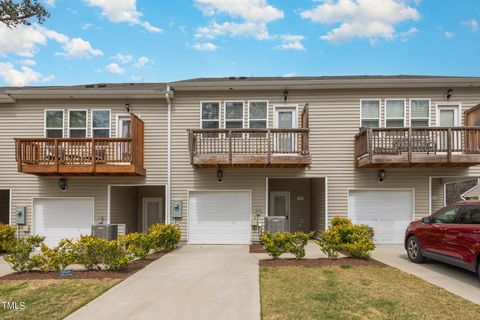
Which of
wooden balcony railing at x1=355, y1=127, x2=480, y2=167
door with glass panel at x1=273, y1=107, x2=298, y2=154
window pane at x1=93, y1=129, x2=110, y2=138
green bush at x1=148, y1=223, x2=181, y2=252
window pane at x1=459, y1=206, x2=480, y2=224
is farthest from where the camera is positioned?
window pane at x1=93, y1=129, x2=110, y2=138

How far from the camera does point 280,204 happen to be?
1348 centimetres

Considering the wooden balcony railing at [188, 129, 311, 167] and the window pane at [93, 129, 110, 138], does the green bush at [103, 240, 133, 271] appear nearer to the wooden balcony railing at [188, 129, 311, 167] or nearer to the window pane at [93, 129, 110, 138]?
the wooden balcony railing at [188, 129, 311, 167]

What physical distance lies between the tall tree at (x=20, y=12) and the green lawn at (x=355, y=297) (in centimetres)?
869

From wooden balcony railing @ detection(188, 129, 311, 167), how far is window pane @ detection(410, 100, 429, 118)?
13.4ft

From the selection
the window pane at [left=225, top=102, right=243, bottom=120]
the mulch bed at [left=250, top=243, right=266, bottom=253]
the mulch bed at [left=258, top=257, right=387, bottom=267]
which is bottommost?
the mulch bed at [left=250, top=243, right=266, bottom=253]

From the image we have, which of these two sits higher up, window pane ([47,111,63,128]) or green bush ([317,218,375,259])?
window pane ([47,111,63,128])

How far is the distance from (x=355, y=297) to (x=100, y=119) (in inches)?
395

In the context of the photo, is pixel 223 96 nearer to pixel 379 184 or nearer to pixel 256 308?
pixel 379 184

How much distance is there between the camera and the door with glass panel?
1052 centimetres

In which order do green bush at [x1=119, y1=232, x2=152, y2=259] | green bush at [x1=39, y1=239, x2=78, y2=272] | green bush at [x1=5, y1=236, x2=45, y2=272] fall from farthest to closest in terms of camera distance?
1. green bush at [x1=119, y1=232, x2=152, y2=259]
2. green bush at [x1=5, y1=236, x2=45, y2=272]
3. green bush at [x1=39, y1=239, x2=78, y2=272]

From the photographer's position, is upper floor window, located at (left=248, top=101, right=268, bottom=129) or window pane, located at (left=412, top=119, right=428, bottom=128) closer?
window pane, located at (left=412, top=119, right=428, bottom=128)

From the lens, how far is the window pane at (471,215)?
630cm

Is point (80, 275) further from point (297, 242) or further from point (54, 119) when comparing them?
point (54, 119)

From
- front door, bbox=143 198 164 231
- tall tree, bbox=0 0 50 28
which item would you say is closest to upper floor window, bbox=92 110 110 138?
front door, bbox=143 198 164 231
